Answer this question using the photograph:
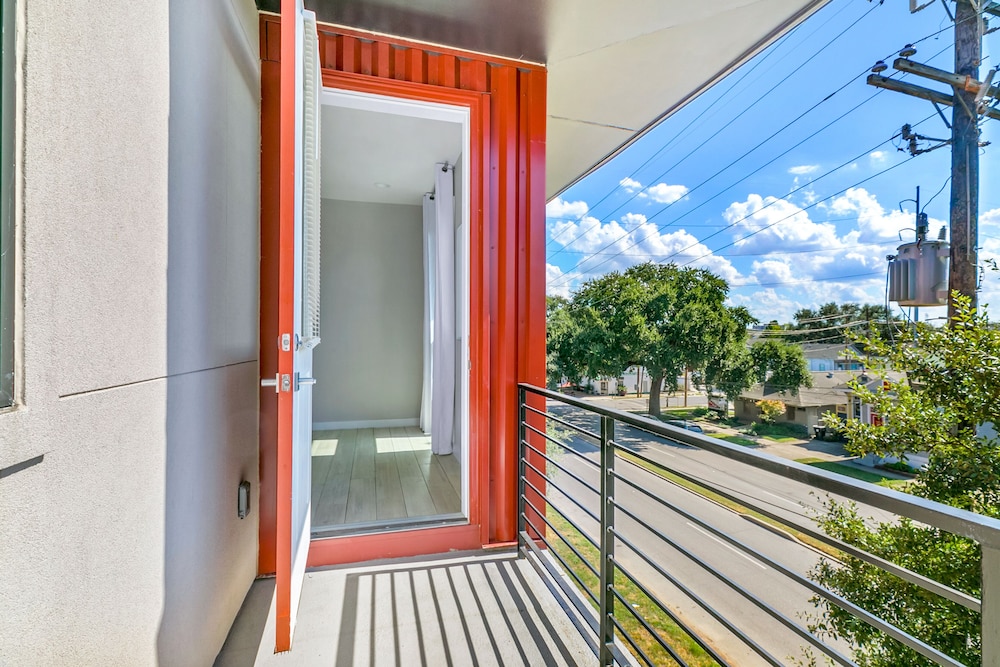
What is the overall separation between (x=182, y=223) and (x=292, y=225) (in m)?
0.25

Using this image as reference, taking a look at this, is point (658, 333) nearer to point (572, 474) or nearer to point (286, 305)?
point (572, 474)

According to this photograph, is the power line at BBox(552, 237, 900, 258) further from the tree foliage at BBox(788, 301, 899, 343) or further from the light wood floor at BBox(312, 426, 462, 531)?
the light wood floor at BBox(312, 426, 462, 531)

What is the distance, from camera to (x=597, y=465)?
1.39 m

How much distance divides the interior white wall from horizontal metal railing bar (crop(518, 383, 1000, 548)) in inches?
154

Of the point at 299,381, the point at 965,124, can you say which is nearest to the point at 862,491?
the point at 299,381

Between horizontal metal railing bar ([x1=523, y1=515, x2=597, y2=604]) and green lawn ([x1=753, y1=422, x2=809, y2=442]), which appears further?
green lawn ([x1=753, y1=422, x2=809, y2=442])

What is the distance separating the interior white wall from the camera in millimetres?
4484

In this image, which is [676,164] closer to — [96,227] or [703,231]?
[703,231]

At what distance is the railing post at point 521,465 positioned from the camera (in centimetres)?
201

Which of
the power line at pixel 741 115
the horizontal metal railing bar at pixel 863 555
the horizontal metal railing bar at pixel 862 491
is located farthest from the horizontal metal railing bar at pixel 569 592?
the power line at pixel 741 115

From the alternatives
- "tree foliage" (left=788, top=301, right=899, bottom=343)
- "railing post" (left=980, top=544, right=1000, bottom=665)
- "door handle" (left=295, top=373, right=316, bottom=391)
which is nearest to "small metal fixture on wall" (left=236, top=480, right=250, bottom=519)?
"door handle" (left=295, top=373, right=316, bottom=391)

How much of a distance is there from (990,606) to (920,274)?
524cm

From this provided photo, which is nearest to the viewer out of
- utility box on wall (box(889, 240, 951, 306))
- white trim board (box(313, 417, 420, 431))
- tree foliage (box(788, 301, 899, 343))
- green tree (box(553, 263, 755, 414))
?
tree foliage (box(788, 301, 899, 343))

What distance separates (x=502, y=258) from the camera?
2.08 m
